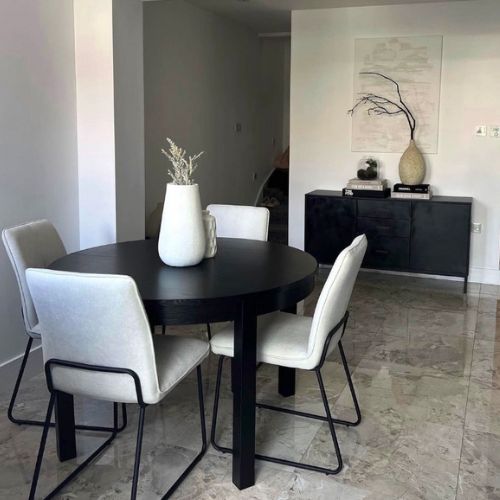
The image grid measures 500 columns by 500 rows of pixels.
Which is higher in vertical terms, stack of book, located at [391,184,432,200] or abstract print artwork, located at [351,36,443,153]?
abstract print artwork, located at [351,36,443,153]

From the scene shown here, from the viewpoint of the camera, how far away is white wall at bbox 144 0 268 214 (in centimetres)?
538

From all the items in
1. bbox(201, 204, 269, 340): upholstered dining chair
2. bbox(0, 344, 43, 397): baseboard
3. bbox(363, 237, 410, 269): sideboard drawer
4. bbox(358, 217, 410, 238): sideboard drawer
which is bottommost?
bbox(0, 344, 43, 397): baseboard

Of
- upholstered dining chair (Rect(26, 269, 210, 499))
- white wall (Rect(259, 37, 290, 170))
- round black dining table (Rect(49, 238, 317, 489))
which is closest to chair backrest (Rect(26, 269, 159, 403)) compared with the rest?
upholstered dining chair (Rect(26, 269, 210, 499))

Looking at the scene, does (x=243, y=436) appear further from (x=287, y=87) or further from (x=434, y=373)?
(x=287, y=87)

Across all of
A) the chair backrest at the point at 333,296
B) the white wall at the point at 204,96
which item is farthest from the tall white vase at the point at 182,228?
the white wall at the point at 204,96

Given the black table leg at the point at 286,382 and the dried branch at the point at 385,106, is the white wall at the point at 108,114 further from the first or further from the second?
the dried branch at the point at 385,106

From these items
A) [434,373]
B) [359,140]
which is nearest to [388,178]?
[359,140]

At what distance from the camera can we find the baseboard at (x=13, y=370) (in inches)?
127

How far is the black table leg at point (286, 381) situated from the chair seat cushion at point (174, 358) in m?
0.74

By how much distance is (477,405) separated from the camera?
10.0 ft

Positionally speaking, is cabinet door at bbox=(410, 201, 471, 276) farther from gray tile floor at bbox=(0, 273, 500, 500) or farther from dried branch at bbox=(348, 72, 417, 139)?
gray tile floor at bbox=(0, 273, 500, 500)

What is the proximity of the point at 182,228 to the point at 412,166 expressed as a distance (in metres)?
3.18

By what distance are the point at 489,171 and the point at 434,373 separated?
2.38 m

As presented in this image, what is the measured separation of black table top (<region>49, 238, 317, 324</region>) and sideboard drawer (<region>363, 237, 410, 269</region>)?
94.2 inches
